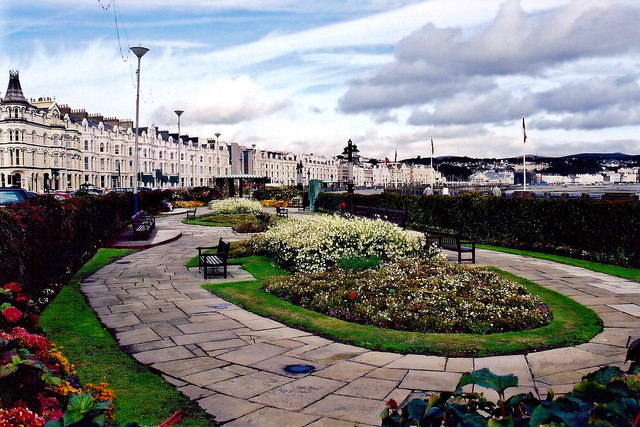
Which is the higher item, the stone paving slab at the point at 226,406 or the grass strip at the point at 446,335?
the grass strip at the point at 446,335

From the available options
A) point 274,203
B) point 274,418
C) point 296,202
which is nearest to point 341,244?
point 274,418

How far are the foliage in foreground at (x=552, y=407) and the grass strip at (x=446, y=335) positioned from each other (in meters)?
4.52

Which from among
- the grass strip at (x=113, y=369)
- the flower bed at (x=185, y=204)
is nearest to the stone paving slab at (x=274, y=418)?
the grass strip at (x=113, y=369)

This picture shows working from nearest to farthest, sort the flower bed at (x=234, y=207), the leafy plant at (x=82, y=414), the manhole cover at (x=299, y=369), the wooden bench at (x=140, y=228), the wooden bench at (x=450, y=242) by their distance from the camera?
the leafy plant at (x=82, y=414), the manhole cover at (x=299, y=369), the wooden bench at (x=450, y=242), the wooden bench at (x=140, y=228), the flower bed at (x=234, y=207)

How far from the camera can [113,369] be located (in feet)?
18.9

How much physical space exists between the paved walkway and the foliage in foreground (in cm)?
268

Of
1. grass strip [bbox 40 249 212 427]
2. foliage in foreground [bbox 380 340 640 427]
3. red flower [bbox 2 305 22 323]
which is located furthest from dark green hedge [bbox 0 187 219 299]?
foliage in foreground [bbox 380 340 640 427]

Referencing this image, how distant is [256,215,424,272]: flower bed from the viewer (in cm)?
1230

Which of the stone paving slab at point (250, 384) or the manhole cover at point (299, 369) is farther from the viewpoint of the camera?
the manhole cover at point (299, 369)

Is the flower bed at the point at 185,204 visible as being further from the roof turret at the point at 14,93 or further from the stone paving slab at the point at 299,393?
the stone paving slab at the point at 299,393

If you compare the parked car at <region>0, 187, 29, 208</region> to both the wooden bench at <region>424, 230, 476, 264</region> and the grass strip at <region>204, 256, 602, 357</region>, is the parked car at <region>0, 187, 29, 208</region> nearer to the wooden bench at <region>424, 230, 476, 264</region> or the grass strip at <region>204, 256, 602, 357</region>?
the grass strip at <region>204, 256, 602, 357</region>

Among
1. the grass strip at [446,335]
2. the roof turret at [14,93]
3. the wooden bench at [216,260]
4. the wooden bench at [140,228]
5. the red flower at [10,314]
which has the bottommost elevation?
the grass strip at [446,335]

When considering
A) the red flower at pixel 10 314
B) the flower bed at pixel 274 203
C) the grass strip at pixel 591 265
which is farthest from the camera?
the flower bed at pixel 274 203

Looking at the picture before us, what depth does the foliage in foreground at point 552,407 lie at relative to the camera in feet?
5.28
